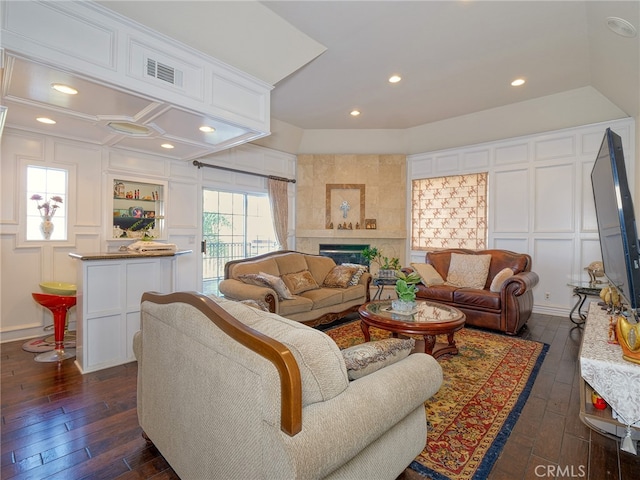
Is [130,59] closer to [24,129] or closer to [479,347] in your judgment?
[24,129]

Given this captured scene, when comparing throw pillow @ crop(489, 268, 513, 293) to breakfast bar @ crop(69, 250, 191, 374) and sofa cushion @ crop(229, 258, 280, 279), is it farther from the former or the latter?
breakfast bar @ crop(69, 250, 191, 374)

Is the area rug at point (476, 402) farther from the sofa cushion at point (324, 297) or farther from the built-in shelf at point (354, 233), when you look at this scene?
the built-in shelf at point (354, 233)

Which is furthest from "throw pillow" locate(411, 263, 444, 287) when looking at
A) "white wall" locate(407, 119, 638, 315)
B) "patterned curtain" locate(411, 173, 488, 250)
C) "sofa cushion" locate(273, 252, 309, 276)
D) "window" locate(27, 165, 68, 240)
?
"window" locate(27, 165, 68, 240)

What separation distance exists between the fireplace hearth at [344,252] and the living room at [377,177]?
18cm

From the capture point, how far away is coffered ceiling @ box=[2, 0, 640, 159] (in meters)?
2.62

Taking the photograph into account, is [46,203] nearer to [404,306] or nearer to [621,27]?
[404,306]

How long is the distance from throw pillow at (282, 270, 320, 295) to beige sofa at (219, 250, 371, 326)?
0.01 metres

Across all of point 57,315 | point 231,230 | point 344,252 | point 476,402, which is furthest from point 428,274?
point 57,315

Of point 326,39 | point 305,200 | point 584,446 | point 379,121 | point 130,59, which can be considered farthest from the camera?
point 305,200

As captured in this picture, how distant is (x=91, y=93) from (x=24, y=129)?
176 centimetres

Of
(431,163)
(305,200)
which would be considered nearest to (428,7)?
(431,163)

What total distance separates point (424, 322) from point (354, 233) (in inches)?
145

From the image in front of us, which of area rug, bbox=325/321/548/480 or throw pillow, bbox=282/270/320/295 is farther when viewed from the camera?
throw pillow, bbox=282/270/320/295

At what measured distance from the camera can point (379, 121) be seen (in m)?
5.86
